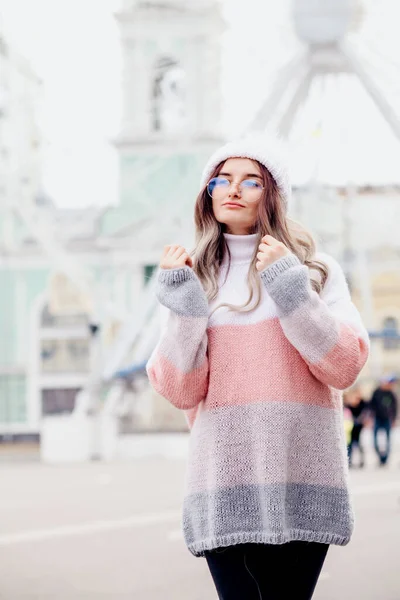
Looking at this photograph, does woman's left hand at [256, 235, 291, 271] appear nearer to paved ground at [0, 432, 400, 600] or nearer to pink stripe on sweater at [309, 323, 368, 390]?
pink stripe on sweater at [309, 323, 368, 390]

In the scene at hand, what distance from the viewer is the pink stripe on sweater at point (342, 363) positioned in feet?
9.96

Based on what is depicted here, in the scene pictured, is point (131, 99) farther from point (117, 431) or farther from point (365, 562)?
point (365, 562)

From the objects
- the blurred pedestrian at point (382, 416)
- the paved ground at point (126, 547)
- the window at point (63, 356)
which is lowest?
the window at point (63, 356)

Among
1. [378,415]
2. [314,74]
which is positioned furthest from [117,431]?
[314,74]

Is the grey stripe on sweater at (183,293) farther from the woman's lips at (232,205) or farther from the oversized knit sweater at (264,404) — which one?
the woman's lips at (232,205)

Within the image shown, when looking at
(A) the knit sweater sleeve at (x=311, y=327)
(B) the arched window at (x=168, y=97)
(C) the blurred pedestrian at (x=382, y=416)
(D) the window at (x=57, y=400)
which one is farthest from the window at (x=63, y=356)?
(A) the knit sweater sleeve at (x=311, y=327)

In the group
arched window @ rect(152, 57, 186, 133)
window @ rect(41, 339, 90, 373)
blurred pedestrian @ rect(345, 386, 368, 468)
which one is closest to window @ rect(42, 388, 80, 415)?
window @ rect(41, 339, 90, 373)

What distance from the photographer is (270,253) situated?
10.1ft

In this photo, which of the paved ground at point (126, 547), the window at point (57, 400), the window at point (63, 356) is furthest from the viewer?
the window at point (63, 356)

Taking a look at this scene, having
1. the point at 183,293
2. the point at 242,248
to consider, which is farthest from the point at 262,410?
the point at 242,248

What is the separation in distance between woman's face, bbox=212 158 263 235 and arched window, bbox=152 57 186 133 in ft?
91.6

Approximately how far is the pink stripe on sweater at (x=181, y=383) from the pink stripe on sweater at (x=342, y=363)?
0.76ft

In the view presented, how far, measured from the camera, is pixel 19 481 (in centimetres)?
1638

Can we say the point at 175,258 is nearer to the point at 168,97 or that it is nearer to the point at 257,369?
the point at 257,369
